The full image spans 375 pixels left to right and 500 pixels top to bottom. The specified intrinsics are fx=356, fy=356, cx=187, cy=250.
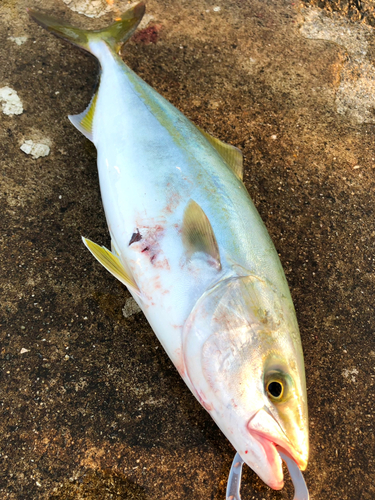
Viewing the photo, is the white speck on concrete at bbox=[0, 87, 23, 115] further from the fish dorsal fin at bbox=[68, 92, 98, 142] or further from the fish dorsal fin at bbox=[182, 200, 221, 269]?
the fish dorsal fin at bbox=[182, 200, 221, 269]

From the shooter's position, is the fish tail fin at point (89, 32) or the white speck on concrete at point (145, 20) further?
the white speck on concrete at point (145, 20)

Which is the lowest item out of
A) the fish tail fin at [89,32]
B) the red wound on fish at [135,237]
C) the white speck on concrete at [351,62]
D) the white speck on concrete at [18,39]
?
the red wound on fish at [135,237]

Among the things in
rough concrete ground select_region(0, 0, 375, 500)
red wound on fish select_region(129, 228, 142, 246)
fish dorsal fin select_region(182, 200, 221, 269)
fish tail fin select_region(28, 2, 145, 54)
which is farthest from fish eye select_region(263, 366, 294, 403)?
fish tail fin select_region(28, 2, 145, 54)

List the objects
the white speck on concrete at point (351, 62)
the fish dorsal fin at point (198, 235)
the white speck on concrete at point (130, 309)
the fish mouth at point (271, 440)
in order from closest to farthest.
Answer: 1. the fish mouth at point (271, 440)
2. the fish dorsal fin at point (198, 235)
3. the white speck on concrete at point (130, 309)
4. the white speck on concrete at point (351, 62)

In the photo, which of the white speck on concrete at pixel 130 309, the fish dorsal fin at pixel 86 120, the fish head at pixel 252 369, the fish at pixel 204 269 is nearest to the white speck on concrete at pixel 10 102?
the fish dorsal fin at pixel 86 120

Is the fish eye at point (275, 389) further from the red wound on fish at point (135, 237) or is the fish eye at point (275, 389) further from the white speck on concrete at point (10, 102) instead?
the white speck on concrete at point (10, 102)

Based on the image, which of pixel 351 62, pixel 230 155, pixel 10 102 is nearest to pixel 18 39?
pixel 10 102
